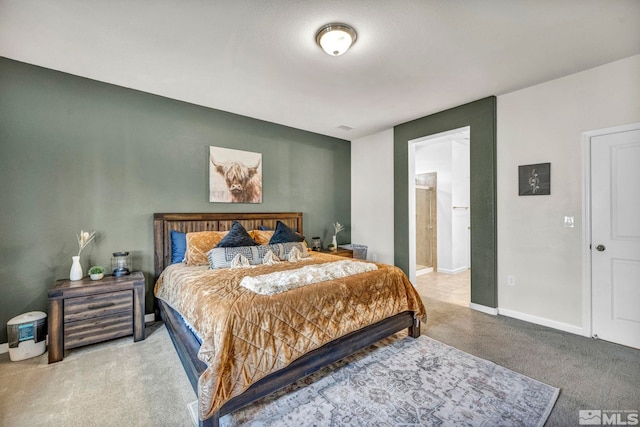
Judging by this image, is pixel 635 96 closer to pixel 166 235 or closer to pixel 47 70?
pixel 166 235

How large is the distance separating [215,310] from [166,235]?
2061mm

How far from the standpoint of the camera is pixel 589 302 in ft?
9.21

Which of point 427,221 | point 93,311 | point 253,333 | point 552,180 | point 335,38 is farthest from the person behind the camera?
point 427,221

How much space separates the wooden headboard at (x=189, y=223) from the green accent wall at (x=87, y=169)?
0.33 feet

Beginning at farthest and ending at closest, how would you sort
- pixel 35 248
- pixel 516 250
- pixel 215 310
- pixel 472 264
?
pixel 472 264, pixel 516 250, pixel 35 248, pixel 215 310

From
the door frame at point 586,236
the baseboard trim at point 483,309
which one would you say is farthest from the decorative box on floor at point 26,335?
the door frame at point 586,236

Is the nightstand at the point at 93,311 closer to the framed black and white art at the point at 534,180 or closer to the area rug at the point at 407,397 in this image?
the area rug at the point at 407,397

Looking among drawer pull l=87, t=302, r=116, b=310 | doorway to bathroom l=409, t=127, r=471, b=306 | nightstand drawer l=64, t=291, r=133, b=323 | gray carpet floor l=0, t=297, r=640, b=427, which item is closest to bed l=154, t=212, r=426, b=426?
gray carpet floor l=0, t=297, r=640, b=427

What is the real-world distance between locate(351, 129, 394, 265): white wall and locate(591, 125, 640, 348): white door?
2.55 meters

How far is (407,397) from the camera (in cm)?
189

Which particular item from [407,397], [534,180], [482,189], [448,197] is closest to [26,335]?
[407,397]

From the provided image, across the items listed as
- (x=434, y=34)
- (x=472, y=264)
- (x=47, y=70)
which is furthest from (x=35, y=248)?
(x=472, y=264)

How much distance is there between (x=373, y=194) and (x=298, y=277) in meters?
3.26

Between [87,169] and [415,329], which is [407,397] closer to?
[415,329]
